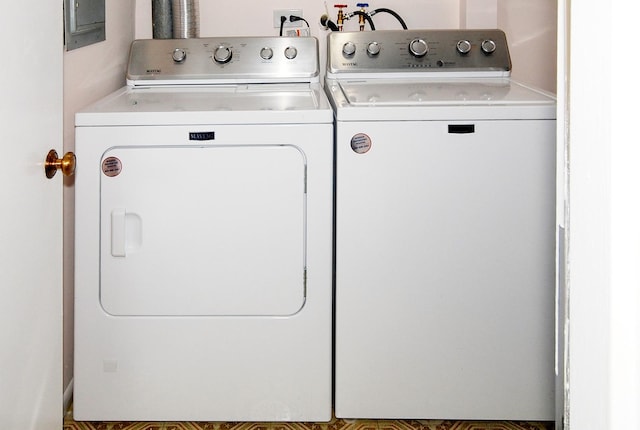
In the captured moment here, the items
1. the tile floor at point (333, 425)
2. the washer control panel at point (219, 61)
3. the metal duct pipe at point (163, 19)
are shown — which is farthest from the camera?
the metal duct pipe at point (163, 19)

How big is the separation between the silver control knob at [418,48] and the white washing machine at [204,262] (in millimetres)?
728

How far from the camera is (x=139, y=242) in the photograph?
206cm

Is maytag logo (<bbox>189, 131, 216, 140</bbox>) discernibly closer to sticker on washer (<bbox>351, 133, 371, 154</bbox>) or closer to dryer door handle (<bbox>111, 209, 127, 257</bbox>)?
dryer door handle (<bbox>111, 209, 127, 257</bbox>)

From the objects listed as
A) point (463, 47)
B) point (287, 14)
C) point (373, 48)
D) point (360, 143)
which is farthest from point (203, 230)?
point (287, 14)

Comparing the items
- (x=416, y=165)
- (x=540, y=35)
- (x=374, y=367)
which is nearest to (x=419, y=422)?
(x=374, y=367)

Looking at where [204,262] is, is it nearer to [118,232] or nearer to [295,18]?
[118,232]

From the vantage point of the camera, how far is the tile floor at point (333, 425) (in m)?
2.15

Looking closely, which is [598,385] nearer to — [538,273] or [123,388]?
[538,273]

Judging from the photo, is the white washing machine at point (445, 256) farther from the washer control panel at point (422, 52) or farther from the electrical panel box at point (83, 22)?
the electrical panel box at point (83, 22)

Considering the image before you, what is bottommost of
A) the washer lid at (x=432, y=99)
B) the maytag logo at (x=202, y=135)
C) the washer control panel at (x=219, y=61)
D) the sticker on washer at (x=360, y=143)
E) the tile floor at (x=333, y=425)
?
the tile floor at (x=333, y=425)

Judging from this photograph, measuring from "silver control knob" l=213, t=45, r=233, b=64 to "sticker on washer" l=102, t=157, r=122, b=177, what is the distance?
0.85m

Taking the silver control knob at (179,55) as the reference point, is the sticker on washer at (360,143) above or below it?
below

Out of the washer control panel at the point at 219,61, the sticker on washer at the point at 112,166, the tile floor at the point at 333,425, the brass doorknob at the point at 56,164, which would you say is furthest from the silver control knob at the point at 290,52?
the brass doorknob at the point at 56,164

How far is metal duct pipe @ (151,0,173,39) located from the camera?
2854mm
